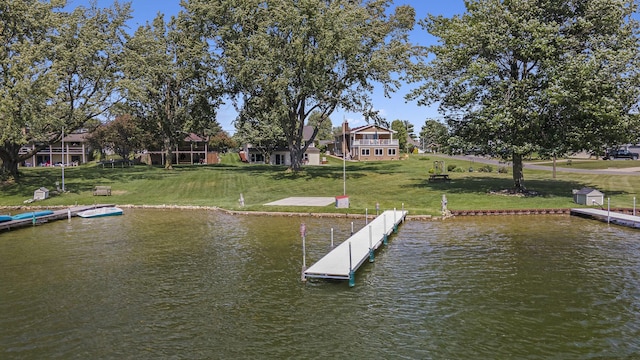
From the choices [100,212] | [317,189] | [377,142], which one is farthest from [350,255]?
[377,142]

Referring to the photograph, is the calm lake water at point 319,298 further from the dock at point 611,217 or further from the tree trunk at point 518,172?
the tree trunk at point 518,172

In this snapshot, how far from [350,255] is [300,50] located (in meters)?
40.2

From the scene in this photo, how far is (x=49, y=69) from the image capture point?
47.5 m

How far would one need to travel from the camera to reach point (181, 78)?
72.2 metres

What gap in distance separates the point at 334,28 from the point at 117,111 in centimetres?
2957

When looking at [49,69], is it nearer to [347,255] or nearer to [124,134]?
[347,255]

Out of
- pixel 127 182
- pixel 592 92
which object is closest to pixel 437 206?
pixel 592 92

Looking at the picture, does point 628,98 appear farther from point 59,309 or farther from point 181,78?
point 181,78

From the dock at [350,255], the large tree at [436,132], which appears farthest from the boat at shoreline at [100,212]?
the large tree at [436,132]

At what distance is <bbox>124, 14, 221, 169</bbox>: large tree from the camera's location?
217 feet

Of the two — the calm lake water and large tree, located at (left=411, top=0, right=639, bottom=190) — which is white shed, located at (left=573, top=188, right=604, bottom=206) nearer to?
large tree, located at (left=411, top=0, right=639, bottom=190)

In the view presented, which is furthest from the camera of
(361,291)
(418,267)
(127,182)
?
(127,182)

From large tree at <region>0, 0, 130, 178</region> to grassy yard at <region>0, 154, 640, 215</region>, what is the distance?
6.87 m

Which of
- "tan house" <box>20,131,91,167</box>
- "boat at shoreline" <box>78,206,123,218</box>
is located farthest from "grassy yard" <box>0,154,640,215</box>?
"tan house" <box>20,131,91,167</box>
